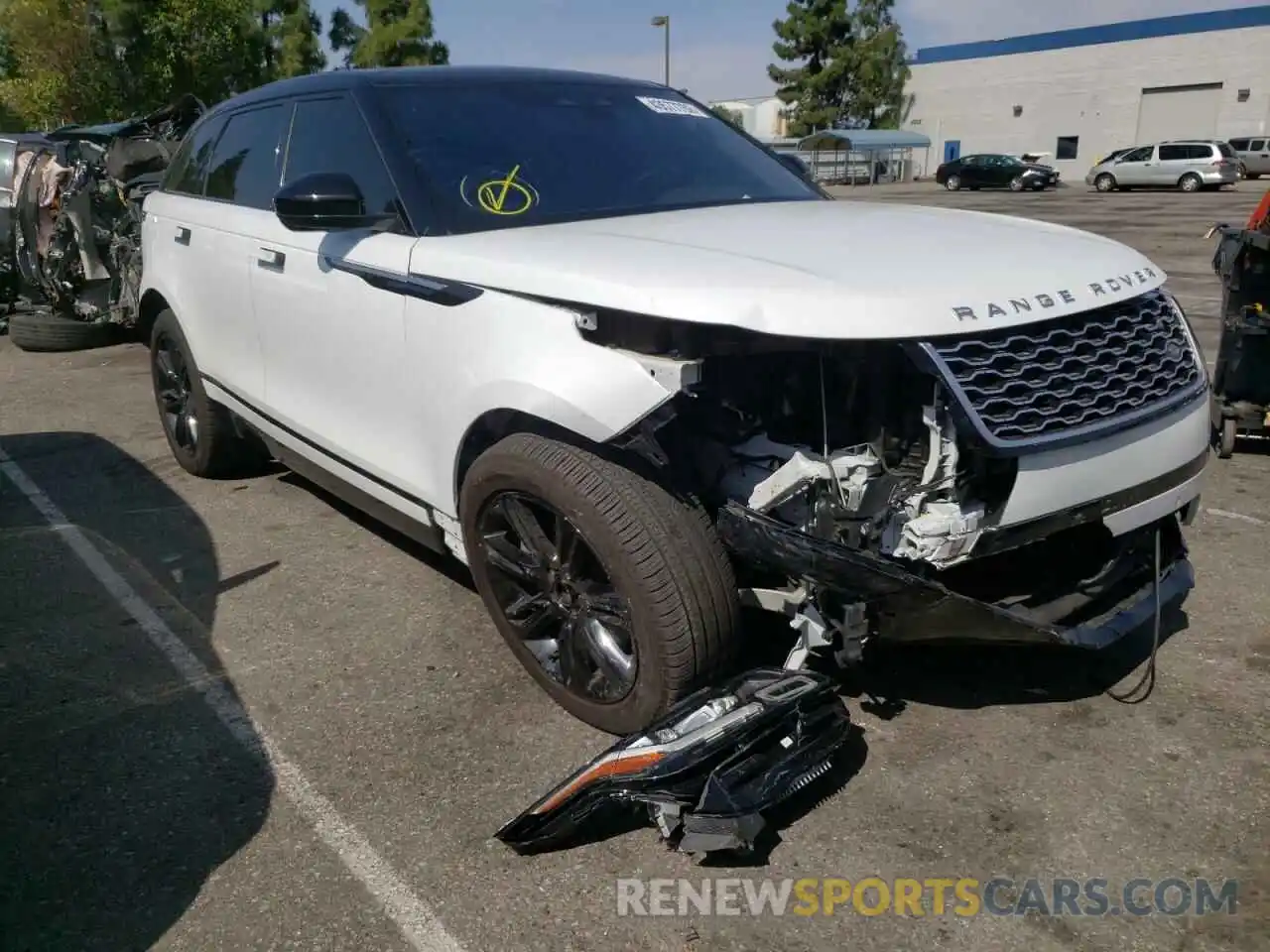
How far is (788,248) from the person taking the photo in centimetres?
280

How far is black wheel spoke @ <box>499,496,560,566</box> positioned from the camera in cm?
303

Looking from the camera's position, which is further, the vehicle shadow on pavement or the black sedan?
the black sedan

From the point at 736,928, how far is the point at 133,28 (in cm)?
2951

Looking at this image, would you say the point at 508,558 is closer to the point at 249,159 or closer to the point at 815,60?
the point at 249,159

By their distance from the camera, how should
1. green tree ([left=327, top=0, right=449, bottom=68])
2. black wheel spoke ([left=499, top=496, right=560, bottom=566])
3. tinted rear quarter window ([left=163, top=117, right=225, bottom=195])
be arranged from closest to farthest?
1. black wheel spoke ([left=499, top=496, right=560, bottom=566])
2. tinted rear quarter window ([left=163, top=117, right=225, bottom=195])
3. green tree ([left=327, top=0, right=449, bottom=68])

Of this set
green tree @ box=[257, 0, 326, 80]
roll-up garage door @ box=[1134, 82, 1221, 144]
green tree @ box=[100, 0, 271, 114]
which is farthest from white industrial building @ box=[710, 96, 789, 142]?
green tree @ box=[100, 0, 271, 114]

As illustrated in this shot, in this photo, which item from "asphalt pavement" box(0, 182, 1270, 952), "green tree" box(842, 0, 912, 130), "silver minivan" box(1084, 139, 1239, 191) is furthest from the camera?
"green tree" box(842, 0, 912, 130)

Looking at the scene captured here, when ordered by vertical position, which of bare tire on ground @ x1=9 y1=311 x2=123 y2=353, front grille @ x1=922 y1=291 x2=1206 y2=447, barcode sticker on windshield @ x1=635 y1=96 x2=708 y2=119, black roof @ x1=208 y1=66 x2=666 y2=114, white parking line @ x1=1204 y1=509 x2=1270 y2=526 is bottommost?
white parking line @ x1=1204 y1=509 x2=1270 y2=526

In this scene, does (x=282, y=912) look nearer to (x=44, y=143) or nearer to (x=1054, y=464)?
(x=1054, y=464)

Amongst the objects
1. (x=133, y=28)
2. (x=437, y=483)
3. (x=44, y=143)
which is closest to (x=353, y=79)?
(x=437, y=483)

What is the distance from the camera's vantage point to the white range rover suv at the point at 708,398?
2537 mm

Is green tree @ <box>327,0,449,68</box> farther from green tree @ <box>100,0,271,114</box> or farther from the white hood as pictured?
the white hood

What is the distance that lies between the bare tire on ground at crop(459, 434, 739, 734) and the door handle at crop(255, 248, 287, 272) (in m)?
1.45

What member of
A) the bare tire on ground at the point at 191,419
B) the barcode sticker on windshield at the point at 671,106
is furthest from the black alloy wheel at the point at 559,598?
the bare tire on ground at the point at 191,419
